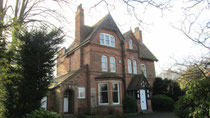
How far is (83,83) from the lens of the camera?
17.7 metres

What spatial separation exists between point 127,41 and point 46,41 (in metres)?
12.4

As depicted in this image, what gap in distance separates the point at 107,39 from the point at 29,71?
11235 millimetres

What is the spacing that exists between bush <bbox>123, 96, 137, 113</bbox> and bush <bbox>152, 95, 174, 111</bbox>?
188 inches

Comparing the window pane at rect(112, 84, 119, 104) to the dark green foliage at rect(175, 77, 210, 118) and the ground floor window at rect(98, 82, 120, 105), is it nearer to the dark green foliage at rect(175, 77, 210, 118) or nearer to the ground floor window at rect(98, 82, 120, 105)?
the ground floor window at rect(98, 82, 120, 105)

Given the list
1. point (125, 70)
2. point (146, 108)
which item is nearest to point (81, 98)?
point (125, 70)

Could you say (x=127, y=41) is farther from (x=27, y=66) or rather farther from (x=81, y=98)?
(x=27, y=66)

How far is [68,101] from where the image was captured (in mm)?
17641

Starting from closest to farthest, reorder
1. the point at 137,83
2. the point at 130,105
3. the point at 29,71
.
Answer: the point at 29,71, the point at 130,105, the point at 137,83

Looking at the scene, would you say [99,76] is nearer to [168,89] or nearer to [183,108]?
[183,108]

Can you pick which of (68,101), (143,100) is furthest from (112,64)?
(68,101)

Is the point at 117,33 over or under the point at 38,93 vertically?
over

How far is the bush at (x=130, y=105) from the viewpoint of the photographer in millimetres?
18172

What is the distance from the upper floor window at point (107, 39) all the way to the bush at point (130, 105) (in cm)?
679

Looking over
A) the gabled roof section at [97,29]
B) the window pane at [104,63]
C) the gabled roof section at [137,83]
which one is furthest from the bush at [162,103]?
the gabled roof section at [97,29]
